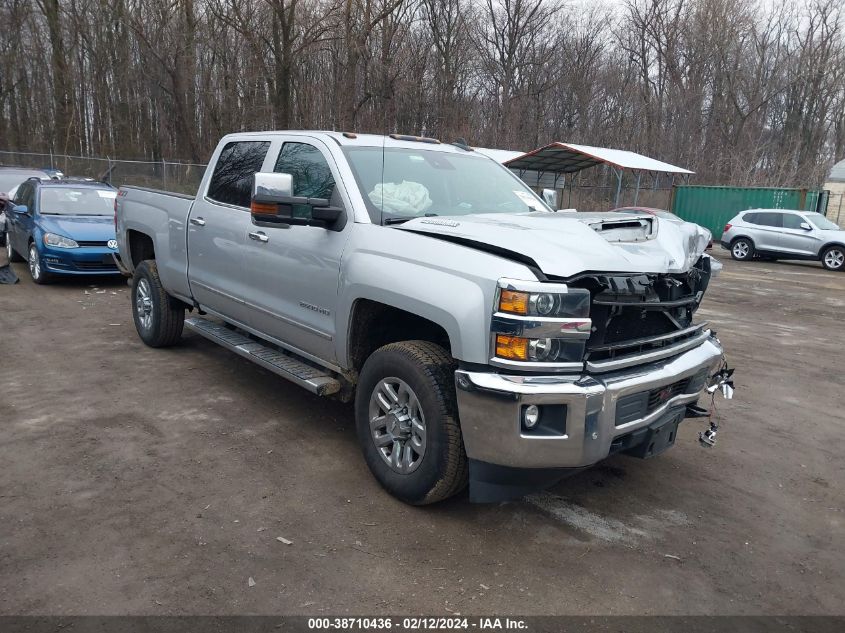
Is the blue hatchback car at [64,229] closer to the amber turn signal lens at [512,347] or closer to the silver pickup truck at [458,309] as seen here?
the silver pickup truck at [458,309]

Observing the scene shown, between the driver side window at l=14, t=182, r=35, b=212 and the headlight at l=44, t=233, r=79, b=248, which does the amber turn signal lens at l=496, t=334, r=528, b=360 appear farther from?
the driver side window at l=14, t=182, r=35, b=212

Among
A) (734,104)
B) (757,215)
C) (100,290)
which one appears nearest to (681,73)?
(734,104)

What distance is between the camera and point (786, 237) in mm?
18453

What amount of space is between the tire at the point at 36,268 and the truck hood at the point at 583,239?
8.34 m

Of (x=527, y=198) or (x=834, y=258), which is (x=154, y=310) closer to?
(x=527, y=198)

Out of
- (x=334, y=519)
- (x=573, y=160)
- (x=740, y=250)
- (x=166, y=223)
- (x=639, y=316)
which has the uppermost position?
(x=573, y=160)

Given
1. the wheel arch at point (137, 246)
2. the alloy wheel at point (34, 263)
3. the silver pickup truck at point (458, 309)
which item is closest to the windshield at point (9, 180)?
the alloy wheel at point (34, 263)

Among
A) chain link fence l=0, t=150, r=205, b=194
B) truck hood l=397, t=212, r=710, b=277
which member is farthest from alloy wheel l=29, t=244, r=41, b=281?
chain link fence l=0, t=150, r=205, b=194

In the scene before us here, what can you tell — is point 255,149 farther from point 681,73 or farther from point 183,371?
point 681,73

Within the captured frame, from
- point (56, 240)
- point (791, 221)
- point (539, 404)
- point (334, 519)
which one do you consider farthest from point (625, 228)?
point (791, 221)

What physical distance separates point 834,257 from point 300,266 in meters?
18.1

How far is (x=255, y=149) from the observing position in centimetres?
525

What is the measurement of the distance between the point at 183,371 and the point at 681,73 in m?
40.3

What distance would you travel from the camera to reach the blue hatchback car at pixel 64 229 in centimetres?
973
